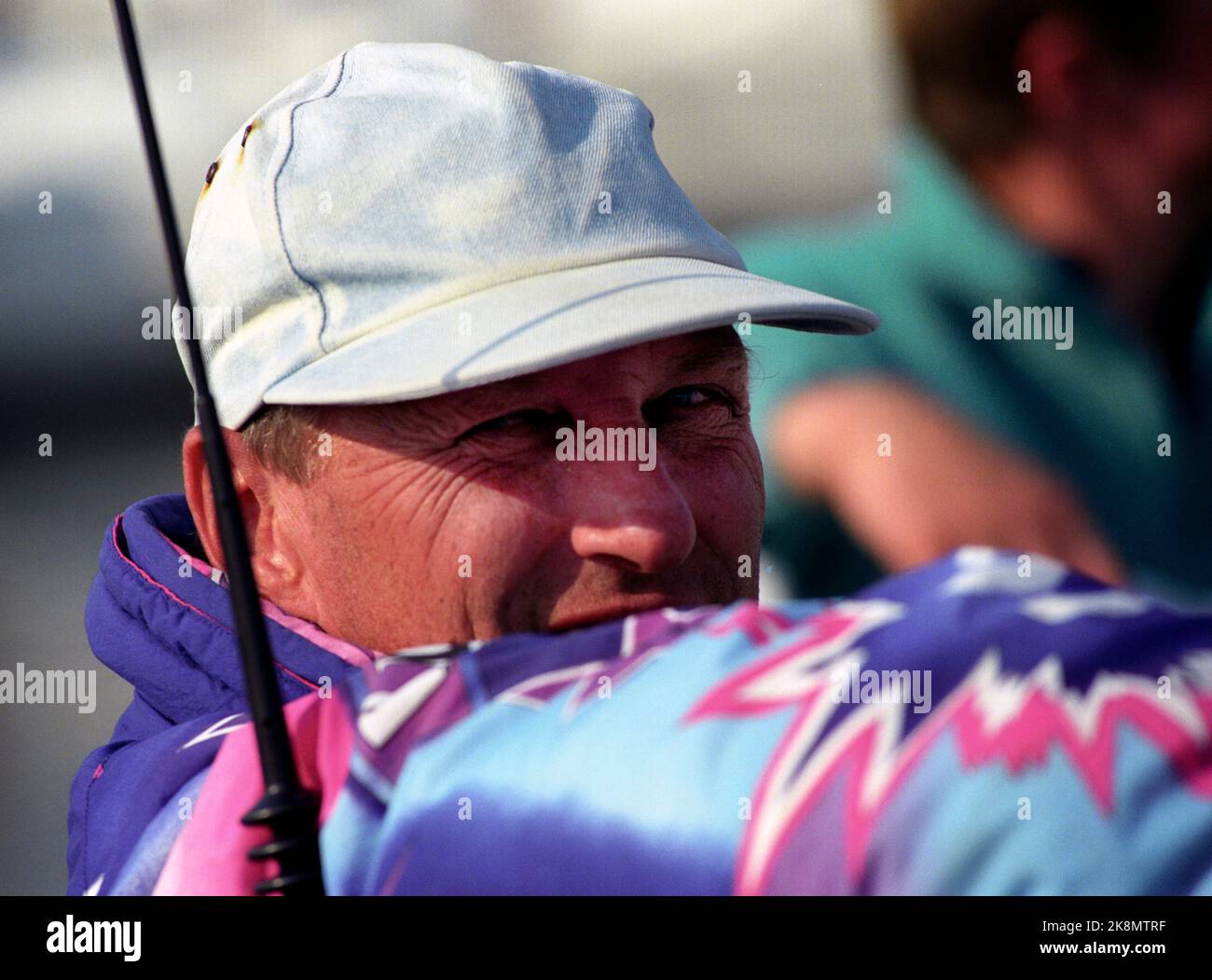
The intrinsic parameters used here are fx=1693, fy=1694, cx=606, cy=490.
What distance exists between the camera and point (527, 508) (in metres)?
1.18

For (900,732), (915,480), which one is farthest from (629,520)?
(915,480)

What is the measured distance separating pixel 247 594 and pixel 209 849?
0.15m

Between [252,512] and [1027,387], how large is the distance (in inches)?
35.5

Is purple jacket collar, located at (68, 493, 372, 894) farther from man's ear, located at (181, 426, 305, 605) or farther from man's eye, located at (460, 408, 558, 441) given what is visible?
man's eye, located at (460, 408, 558, 441)


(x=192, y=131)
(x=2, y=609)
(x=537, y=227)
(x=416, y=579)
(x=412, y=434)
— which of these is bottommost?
(x=2, y=609)

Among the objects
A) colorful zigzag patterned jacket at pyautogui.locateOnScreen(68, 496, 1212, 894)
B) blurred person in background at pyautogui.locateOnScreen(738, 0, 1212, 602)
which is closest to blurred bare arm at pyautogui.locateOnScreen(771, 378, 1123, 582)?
blurred person in background at pyautogui.locateOnScreen(738, 0, 1212, 602)

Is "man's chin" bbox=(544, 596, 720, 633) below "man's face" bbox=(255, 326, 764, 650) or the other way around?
below

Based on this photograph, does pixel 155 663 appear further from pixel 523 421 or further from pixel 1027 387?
pixel 1027 387

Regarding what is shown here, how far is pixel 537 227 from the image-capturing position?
1.24m

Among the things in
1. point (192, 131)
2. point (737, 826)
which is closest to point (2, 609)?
point (192, 131)

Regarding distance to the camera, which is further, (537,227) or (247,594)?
(537,227)

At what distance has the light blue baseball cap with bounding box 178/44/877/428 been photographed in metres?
1.18

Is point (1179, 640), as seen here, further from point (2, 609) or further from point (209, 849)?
point (2, 609)

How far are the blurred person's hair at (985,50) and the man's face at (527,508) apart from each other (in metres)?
0.56
